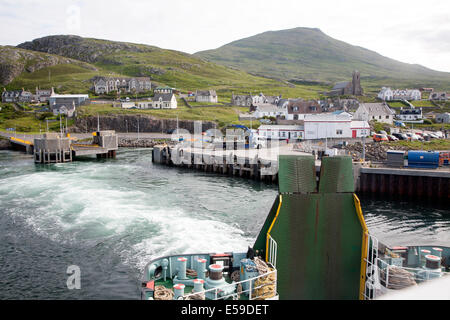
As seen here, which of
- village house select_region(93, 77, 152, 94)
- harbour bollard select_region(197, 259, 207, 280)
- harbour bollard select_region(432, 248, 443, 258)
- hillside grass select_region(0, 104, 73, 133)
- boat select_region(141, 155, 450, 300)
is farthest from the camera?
village house select_region(93, 77, 152, 94)

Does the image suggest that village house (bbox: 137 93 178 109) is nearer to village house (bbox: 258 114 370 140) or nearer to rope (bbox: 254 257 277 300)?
village house (bbox: 258 114 370 140)

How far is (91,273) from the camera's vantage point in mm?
20312

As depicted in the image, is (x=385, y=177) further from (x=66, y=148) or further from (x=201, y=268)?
(x=66, y=148)

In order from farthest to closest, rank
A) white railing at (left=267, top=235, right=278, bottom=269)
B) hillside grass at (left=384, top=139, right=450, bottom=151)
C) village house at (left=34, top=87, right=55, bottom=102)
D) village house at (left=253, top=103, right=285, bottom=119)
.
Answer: village house at (left=34, top=87, right=55, bottom=102)
village house at (left=253, top=103, right=285, bottom=119)
hillside grass at (left=384, top=139, right=450, bottom=151)
white railing at (left=267, top=235, right=278, bottom=269)

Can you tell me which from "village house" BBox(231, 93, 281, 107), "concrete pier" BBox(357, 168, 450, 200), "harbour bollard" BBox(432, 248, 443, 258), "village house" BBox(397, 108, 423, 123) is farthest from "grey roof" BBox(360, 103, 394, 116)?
"harbour bollard" BBox(432, 248, 443, 258)

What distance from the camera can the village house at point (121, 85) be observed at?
158 meters

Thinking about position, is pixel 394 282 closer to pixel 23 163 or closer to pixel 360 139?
pixel 360 139

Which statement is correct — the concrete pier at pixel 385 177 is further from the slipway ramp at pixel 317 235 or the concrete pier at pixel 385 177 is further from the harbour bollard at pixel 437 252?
the slipway ramp at pixel 317 235

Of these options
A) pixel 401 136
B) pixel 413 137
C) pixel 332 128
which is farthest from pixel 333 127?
pixel 413 137

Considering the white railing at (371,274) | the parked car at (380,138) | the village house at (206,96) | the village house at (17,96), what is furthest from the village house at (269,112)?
the village house at (17,96)

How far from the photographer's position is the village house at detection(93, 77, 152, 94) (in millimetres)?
157500

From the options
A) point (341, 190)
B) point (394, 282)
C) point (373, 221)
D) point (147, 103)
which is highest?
point (147, 103)

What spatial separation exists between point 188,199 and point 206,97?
350 feet

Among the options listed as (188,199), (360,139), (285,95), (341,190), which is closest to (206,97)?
(285,95)
